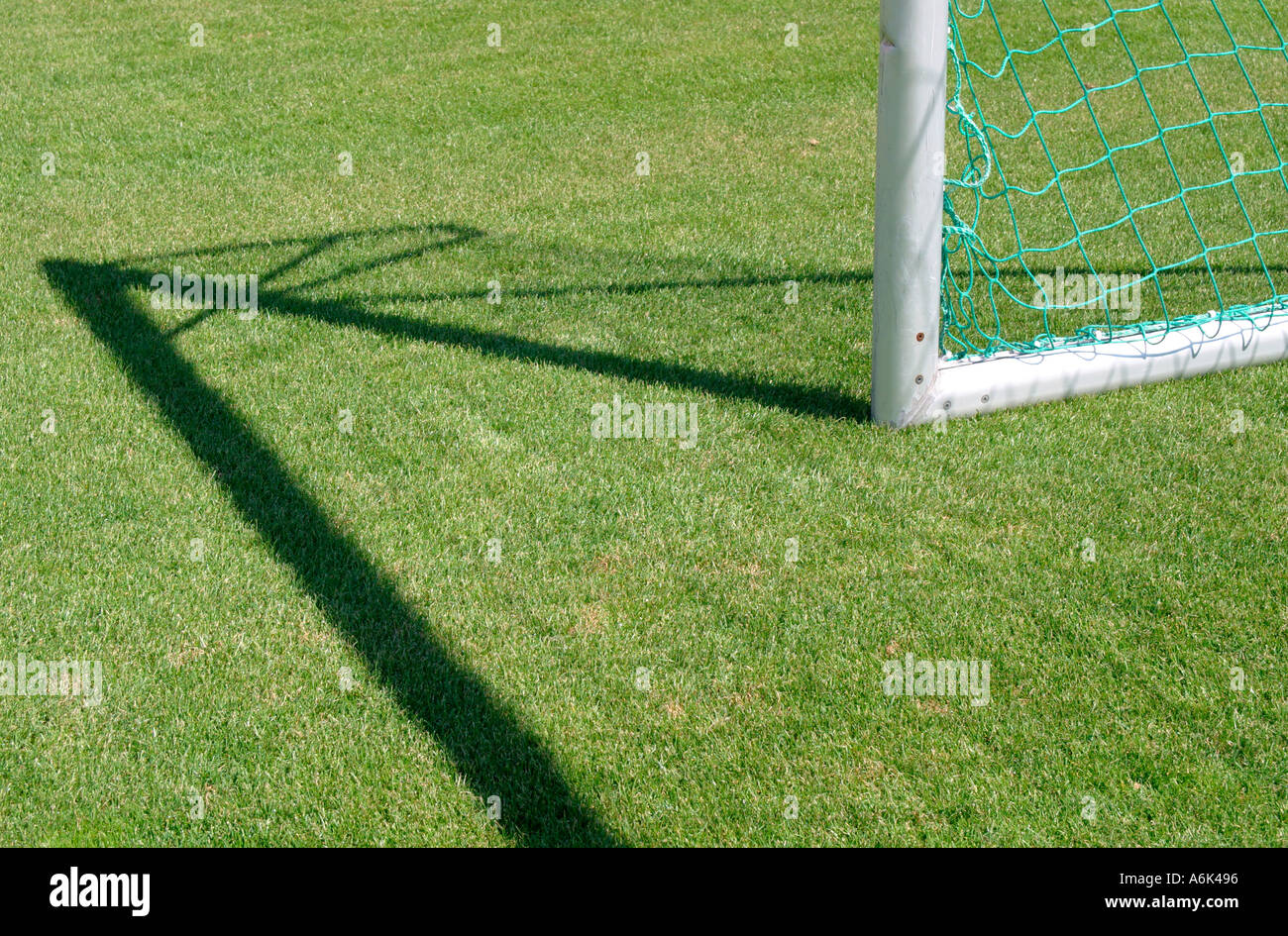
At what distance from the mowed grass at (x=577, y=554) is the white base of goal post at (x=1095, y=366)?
0.11 m

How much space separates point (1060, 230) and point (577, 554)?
4.82 metres

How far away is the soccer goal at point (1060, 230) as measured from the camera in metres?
5.09

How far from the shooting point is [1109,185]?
897 centimetres

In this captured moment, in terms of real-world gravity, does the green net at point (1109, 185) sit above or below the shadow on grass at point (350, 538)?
above

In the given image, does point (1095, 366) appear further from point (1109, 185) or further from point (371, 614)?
point (1109, 185)

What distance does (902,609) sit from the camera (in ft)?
14.0

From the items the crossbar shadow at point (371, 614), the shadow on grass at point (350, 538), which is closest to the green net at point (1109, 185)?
the shadow on grass at point (350, 538)

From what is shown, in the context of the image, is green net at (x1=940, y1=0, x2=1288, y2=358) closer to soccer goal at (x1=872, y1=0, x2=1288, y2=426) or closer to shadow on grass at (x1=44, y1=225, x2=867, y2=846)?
soccer goal at (x1=872, y1=0, x2=1288, y2=426)

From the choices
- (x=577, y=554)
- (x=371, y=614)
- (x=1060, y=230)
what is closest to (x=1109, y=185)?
(x=1060, y=230)

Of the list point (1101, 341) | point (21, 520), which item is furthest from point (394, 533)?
point (1101, 341)

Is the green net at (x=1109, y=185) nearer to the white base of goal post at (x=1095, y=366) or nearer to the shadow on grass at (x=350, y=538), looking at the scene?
the white base of goal post at (x=1095, y=366)

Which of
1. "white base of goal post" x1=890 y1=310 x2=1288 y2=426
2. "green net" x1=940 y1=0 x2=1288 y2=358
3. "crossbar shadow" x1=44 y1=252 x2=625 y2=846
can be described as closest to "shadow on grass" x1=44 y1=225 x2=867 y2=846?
"crossbar shadow" x1=44 y1=252 x2=625 y2=846

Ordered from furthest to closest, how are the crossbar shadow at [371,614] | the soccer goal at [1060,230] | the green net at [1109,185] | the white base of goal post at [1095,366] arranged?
the green net at [1109,185] → the white base of goal post at [1095,366] → the soccer goal at [1060,230] → the crossbar shadow at [371,614]
